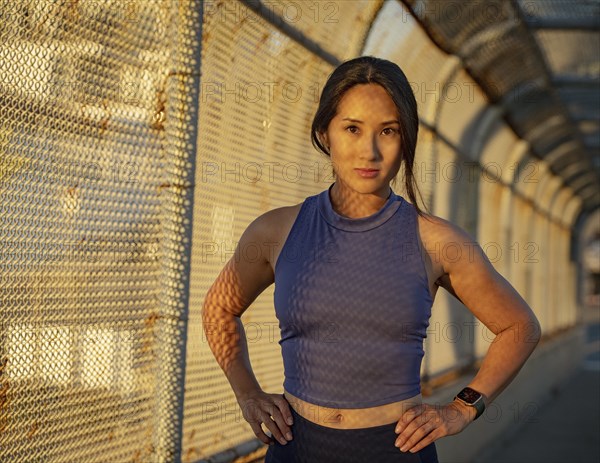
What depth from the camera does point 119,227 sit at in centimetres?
304

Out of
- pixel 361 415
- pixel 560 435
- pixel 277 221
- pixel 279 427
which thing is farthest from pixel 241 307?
pixel 560 435

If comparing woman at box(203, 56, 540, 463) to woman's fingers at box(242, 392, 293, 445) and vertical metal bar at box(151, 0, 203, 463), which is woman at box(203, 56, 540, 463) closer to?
woman's fingers at box(242, 392, 293, 445)

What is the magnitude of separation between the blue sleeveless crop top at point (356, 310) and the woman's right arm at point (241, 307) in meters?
0.16

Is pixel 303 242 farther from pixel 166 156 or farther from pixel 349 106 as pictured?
pixel 166 156

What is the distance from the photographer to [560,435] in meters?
10.6

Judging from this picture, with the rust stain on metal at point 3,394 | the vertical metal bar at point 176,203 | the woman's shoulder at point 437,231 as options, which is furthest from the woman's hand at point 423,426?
the vertical metal bar at point 176,203

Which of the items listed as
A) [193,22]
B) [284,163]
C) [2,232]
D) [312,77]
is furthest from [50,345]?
[312,77]

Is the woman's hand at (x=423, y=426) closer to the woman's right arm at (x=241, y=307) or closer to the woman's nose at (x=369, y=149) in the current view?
the woman's right arm at (x=241, y=307)

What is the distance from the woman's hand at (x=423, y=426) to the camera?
2260mm

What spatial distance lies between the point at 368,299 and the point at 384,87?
0.47m

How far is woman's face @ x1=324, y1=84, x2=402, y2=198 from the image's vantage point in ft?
7.61

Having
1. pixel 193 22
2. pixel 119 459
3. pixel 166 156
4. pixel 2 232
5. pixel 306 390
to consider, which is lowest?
pixel 119 459

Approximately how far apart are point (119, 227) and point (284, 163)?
1408 mm

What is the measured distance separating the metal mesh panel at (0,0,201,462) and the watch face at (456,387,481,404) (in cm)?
103
